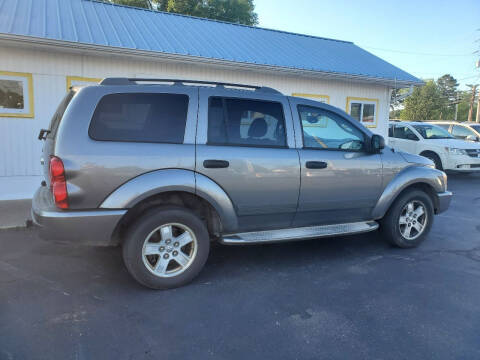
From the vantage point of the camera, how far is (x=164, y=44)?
8195 mm

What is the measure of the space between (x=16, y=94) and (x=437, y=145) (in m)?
11.6

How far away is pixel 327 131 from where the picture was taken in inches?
167

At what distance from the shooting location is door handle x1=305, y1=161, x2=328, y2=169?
387cm

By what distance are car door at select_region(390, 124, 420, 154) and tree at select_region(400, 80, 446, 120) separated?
4241 centimetres

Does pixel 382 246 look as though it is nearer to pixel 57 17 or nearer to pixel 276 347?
pixel 276 347

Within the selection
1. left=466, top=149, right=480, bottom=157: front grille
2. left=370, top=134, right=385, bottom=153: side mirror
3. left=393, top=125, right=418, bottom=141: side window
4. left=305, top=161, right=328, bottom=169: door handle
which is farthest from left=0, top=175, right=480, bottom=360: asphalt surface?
left=393, top=125, right=418, bottom=141: side window

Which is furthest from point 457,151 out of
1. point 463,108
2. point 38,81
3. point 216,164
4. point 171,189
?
point 463,108

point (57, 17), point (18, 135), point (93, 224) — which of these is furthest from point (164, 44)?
point (93, 224)

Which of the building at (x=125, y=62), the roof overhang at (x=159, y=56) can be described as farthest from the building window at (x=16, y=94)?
the roof overhang at (x=159, y=56)

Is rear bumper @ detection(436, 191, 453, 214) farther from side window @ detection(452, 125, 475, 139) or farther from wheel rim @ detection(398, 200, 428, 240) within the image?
side window @ detection(452, 125, 475, 139)

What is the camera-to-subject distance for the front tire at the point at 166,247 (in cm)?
327

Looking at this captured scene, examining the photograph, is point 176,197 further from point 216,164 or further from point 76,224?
point 76,224

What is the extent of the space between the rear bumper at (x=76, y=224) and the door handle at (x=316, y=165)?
199 centimetres

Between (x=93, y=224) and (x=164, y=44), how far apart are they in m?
6.24
